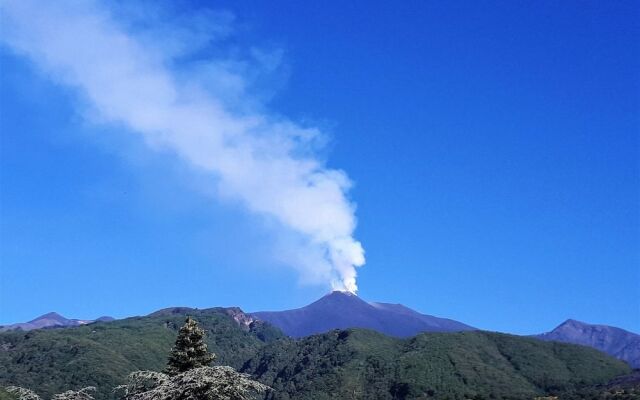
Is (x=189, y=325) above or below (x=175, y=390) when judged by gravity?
above

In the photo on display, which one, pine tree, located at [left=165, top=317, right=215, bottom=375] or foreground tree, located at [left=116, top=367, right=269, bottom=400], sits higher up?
pine tree, located at [left=165, top=317, right=215, bottom=375]

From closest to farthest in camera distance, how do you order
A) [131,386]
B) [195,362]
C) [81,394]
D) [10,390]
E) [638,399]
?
[10,390] → [81,394] → [131,386] → [195,362] → [638,399]

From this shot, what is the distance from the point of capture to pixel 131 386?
2450 cm

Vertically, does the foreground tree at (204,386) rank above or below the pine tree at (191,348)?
below

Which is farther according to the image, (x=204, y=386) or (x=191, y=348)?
(x=191, y=348)

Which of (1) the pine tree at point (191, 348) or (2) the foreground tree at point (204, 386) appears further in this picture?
(1) the pine tree at point (191, 348)

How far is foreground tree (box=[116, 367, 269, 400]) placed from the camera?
19484 millimetres

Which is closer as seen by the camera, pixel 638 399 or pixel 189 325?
pixel 189 325

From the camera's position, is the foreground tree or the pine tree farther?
the pine tree

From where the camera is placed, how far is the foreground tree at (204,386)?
1948 cm

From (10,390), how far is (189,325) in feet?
51.7

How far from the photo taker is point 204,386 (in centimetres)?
2031

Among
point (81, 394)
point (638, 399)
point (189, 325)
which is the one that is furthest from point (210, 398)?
point (638, 399)

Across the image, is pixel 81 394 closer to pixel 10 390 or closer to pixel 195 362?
pixel 10 390
